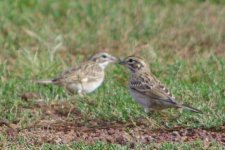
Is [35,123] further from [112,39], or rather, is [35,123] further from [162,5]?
[162,5]

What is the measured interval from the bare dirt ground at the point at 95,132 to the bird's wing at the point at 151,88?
1.81 feet

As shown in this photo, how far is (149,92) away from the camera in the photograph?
41.2 ft

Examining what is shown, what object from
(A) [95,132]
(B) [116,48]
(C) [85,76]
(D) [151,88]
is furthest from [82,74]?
(A) [95,132]

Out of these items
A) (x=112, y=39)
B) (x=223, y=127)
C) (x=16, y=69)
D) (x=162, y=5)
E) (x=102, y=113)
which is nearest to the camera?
(x=223, y=127)

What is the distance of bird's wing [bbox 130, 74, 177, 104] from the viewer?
1222cm

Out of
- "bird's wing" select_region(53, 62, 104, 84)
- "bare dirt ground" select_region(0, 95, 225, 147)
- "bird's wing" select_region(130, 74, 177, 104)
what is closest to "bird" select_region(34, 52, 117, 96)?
"bird's wing" select_region(53, 62, 104, 84)

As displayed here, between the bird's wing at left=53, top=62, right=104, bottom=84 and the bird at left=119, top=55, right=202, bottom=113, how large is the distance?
42.5 inches

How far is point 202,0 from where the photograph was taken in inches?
763

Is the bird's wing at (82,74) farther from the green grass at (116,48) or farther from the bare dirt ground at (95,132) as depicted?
the bare dirt ground at (95,132)

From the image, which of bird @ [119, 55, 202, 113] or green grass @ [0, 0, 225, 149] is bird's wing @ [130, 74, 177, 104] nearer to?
bird @ [119, 55, 202, 113]

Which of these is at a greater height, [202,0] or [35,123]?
[202,0]

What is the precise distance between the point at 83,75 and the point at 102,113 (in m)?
2.84

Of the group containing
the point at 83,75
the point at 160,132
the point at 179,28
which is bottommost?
the point at 160,132

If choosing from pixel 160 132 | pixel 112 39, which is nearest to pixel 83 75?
pixel 112 39
